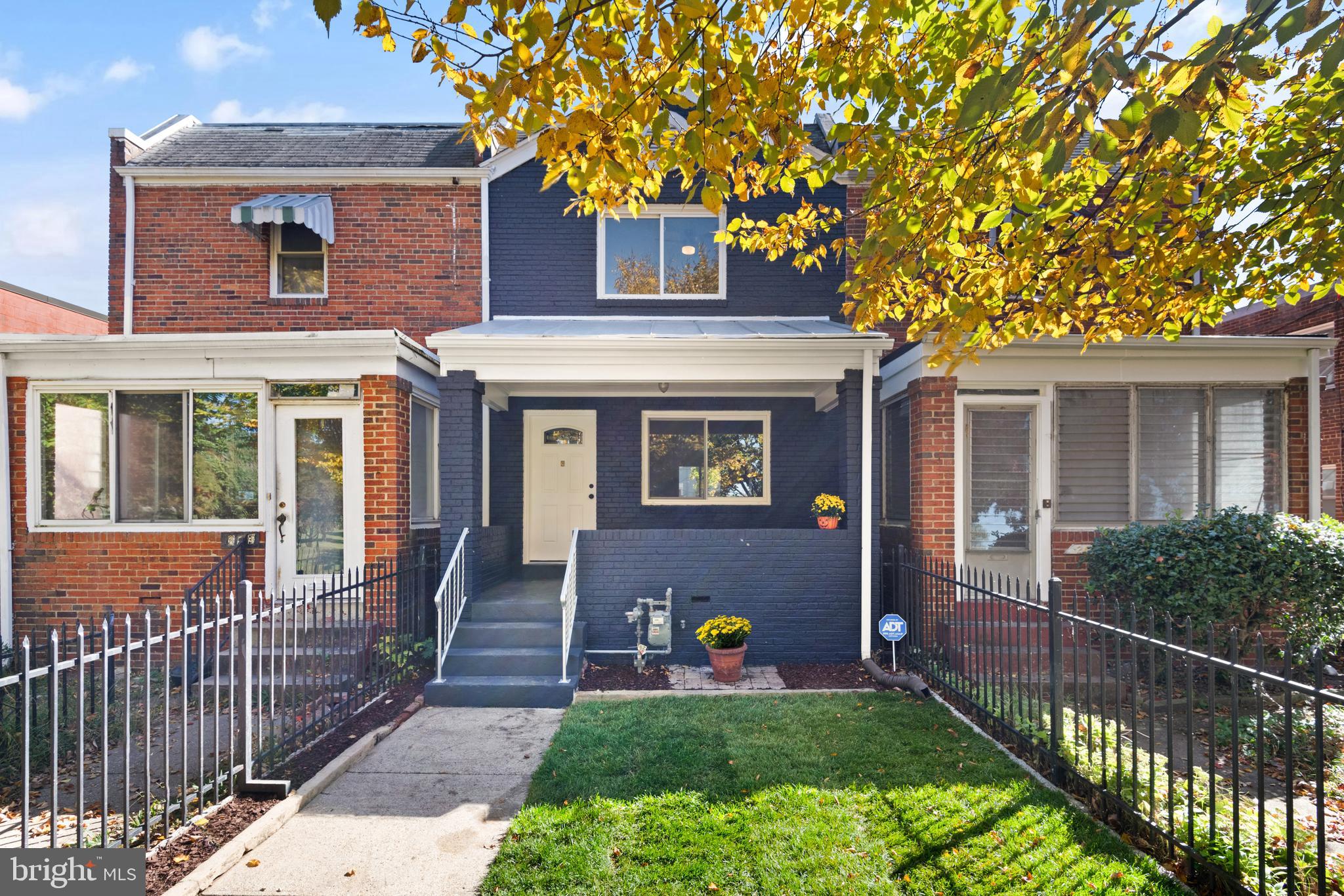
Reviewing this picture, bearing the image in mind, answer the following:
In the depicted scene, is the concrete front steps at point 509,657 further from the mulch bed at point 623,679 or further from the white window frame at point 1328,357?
the white window frame at point 1328,357

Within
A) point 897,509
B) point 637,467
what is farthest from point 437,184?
point 897,509

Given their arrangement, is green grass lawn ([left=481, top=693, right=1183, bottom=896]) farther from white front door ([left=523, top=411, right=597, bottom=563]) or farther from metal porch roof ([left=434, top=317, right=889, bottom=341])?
white front door ([left=523, top=411, right=597, bottom=563])

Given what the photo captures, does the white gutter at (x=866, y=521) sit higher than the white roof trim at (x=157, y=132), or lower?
lower

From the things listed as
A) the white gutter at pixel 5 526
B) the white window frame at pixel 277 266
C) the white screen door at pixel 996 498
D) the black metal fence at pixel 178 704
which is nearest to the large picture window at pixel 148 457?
the white gutter at pixel 5 526

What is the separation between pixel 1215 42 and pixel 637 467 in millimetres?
8164

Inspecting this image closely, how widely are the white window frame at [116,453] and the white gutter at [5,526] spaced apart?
181 millimetres

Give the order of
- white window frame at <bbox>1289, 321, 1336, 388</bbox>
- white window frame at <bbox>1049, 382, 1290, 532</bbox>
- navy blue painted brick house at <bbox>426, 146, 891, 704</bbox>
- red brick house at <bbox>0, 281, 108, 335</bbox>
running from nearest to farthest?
navy blue painted brick house at <bbox>426, 146, 891, 704</bbox>
white window frame at <bbox>1049, 382, 1290, 532</bbox>
white window frame at <bbox>1289, 321, 1336, 388</bbox>
red brick house at <bbox>0, 281, 108, 335</bbox>

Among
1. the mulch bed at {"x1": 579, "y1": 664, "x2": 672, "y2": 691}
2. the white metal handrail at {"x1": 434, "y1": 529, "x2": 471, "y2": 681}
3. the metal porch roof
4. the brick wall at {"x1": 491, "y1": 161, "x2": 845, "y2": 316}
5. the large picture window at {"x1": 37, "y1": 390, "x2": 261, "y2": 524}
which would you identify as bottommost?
the mulch bed at {"x1": 579, "y1": 664, "x2": 672, "y2": 691}

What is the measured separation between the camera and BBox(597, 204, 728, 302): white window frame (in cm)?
1027

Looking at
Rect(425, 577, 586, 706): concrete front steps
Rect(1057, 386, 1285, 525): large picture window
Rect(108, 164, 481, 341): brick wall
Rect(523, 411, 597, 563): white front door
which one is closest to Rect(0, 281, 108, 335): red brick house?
Rect(108, 164, 481, 341): brick wall

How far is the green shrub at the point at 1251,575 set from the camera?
627cm

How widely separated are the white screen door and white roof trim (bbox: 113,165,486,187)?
24.8 ft

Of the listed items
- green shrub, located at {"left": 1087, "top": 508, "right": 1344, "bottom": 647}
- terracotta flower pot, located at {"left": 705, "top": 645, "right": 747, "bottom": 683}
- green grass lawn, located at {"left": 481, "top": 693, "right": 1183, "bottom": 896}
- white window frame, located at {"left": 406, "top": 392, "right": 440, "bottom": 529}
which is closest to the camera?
green grass lawn, located at {"left": 481, "top": 693, "right": 1183, "bottom": 896}

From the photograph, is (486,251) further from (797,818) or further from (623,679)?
(797,818)
